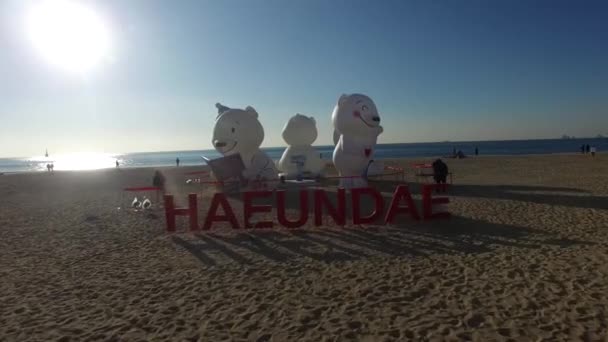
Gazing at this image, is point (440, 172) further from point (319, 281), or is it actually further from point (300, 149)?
point (319, 281)

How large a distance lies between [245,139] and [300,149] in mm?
3554

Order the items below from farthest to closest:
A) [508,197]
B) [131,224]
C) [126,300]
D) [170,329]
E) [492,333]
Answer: [508,197], [131,224], [126,300], [170,329], [492,333]

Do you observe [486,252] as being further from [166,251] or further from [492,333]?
[166,251]

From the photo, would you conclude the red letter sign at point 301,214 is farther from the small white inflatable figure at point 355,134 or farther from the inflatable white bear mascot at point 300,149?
the inflatable white bear mascot at point 300,149

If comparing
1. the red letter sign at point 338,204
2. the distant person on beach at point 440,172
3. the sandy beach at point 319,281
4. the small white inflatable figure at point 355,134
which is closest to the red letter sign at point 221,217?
the sandy beach at point 319,281

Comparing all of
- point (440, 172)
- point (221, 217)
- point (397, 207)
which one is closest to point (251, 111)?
point (440, 172)

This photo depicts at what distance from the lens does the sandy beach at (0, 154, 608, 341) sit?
4.95 metres

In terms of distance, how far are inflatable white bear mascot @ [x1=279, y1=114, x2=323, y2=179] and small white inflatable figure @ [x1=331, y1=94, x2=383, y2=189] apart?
3.57 m

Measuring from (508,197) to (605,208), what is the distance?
2979 millimetres

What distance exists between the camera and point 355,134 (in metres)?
15.2

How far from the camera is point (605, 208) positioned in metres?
11.4

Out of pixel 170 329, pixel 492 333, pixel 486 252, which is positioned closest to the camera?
pixel 492 333

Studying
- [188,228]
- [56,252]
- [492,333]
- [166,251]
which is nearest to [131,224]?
[188,228]

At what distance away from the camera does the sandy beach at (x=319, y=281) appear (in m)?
4.95
